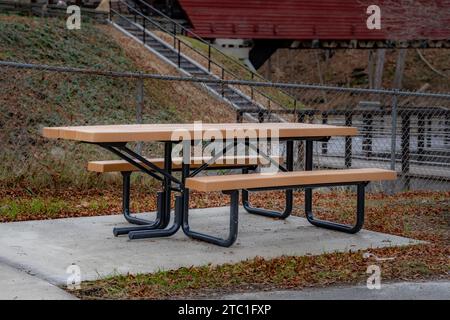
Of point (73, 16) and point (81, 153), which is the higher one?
point (73, 16)

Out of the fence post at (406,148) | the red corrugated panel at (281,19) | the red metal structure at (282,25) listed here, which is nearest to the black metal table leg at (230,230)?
the fence post at (406,148)

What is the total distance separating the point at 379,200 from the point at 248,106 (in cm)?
1336

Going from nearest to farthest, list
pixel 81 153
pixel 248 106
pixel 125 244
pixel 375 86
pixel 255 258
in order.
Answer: pixel 255 258
pixel 125 244
pixel 81 153
pixel 248 106
pixel 375 86

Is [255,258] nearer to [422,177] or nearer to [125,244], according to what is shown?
[125,244]

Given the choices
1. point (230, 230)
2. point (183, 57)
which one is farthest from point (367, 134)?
point (183, 57)

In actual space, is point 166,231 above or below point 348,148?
below

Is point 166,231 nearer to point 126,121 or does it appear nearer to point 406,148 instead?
point 406,148

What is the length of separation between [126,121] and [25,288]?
45.4 feet

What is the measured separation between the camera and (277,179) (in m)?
7.30

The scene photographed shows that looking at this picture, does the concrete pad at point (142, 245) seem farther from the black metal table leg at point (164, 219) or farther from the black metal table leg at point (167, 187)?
the black metal table leg at point (167, 187)

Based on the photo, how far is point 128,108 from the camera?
20828mm

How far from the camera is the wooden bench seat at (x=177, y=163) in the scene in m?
8.33

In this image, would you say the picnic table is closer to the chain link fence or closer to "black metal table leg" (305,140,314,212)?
"black metal table leg" (305,140,314,212)

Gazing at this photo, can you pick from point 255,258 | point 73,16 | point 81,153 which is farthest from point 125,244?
point 73,16
